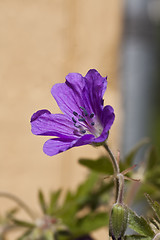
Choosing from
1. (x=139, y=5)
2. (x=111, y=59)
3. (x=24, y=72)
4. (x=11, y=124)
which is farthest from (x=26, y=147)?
(x=139, y=5)

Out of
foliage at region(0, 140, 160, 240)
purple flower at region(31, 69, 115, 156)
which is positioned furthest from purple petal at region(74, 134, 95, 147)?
foliage at region(0, 140, 160, 240)

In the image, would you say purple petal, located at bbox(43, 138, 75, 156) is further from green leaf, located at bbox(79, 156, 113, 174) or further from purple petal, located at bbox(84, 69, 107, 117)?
green leaf, located at bbox(79, 156, 113, 174)

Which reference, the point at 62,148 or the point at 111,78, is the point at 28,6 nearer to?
the point at 111,78

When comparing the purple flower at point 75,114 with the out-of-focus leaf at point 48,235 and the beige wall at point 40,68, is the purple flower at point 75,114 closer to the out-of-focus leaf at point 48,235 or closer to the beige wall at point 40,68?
the out-of-focus leaf at point 48,235

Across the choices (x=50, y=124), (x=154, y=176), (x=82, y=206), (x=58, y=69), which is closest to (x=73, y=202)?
(x=82, y=206)

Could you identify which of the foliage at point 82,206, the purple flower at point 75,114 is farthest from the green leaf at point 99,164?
the purple flower at point 75,114
